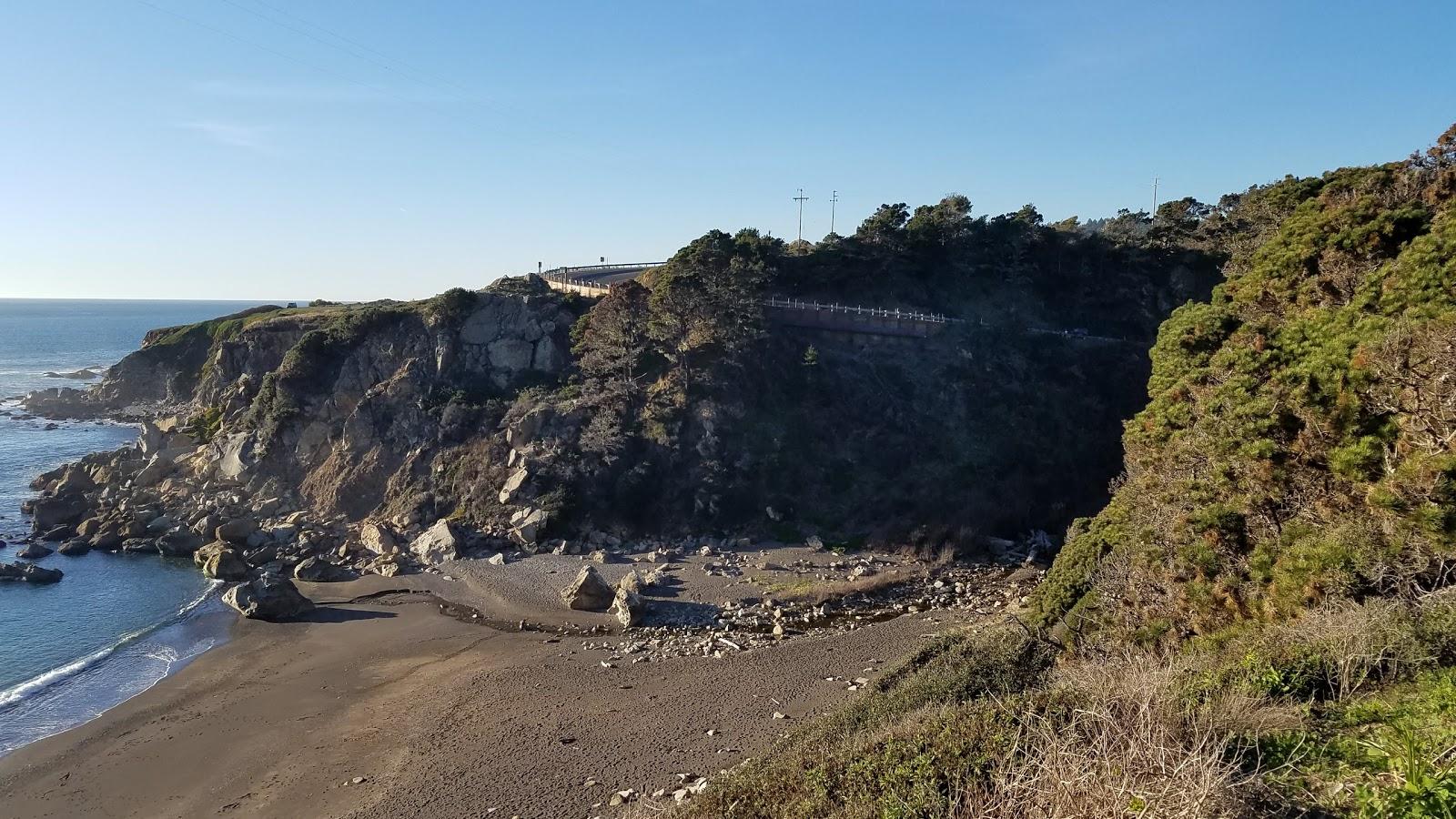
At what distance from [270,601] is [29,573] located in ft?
35.6

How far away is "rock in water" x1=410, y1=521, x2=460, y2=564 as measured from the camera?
3042 cm

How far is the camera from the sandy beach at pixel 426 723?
15.4m

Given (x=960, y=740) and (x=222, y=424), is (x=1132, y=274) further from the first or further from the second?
(x=222, y=424)

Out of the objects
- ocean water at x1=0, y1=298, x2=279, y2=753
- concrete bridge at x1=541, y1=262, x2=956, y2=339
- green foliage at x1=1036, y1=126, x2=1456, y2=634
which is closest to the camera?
green foliage at x1=1036, y1=126, x2=1456, y2=634

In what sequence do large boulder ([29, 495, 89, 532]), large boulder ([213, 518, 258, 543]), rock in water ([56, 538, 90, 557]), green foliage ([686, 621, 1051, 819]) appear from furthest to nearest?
large boulder ([29, 495, 89, 532]) < large boulder ([213, 518, 258, 543]) < rock in water ([56, 538, 90, 557]) < green foliage ([686, 621, 1051, 819])

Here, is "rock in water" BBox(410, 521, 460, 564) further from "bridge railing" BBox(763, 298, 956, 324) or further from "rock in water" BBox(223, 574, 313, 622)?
"bridge railing" BBox(763, 298, 956, 324)

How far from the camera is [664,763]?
15.7 metres

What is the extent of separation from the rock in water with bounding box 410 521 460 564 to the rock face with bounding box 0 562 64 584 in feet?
40.6

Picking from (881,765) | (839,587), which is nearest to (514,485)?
(839,587)

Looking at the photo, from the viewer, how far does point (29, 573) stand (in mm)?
27766

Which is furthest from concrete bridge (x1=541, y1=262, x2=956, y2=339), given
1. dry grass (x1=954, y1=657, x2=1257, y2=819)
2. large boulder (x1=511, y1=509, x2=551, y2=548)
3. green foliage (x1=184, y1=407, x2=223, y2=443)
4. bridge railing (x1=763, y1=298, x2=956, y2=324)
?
dry grass (x1=954, y1=657, x2=1257, y2=819)

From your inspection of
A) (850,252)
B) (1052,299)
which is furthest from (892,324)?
(1052,299)

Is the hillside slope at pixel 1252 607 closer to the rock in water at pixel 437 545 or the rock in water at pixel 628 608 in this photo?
the rock in water at pixel 628 608

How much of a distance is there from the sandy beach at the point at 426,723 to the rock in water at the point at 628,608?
2.56ft
